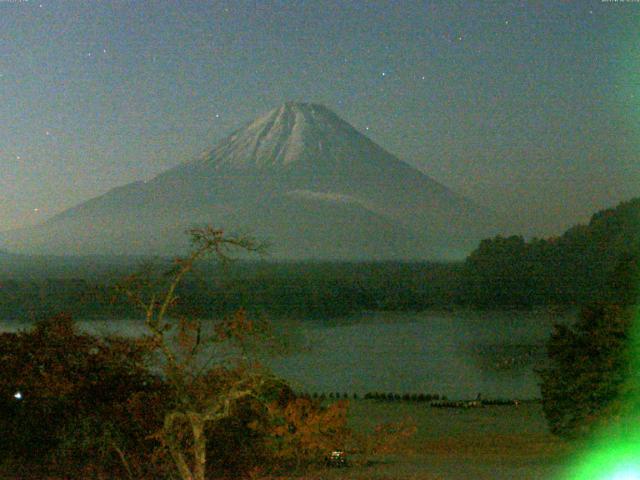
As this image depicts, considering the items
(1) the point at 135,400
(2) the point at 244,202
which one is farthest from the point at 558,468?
(2) the point at 244,202

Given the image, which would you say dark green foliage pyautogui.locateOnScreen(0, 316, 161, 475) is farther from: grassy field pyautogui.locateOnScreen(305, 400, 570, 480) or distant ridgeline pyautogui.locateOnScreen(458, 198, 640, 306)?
distant ridgeline pyautogui.locateOnScreen(458, 198, 640, 306)

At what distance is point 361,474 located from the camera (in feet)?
33.5

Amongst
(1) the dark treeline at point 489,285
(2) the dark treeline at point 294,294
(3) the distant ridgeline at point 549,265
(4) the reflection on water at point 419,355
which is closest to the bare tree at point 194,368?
(4) the reflection on water at point 419,355

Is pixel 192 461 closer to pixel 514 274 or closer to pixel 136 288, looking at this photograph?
pixel 136 288

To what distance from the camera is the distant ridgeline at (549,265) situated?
82750mm

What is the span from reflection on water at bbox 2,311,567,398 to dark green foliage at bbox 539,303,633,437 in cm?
435

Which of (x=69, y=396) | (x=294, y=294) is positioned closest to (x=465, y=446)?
(x=69, y=396)

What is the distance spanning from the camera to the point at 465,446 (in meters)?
17.0

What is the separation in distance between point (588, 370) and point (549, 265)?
255 feet

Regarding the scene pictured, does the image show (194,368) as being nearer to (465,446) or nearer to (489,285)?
(465,446)

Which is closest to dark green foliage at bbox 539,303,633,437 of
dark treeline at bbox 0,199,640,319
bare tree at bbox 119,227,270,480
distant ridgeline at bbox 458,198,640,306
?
bare tree at bbox 119,227,270,480

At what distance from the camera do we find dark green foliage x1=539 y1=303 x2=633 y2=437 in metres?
13.8

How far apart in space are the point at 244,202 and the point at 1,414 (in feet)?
467

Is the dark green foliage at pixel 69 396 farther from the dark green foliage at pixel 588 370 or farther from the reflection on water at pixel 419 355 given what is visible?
the dark green foliage at pixel 588 370
